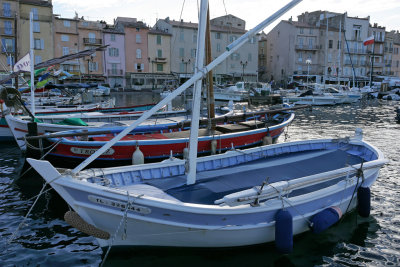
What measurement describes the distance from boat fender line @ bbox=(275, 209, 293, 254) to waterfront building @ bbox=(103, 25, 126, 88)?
59499 millimetres

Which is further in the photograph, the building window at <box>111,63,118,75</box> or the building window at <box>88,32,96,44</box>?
the building window at <box>111,63,118,75</box>

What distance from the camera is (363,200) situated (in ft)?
27.7

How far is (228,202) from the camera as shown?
20.7 ft

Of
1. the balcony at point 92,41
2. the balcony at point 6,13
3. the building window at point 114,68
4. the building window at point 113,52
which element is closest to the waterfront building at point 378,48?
the building window at point 113,52

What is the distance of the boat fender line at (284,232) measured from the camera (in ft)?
21.7

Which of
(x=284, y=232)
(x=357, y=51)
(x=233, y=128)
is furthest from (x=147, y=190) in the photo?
(x=357, y=51)

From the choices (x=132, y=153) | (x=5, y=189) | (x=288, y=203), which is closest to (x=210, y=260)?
(x=288, y=203)

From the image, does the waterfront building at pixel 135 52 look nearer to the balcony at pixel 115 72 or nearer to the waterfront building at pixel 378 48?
the balcony at pixel 115 72

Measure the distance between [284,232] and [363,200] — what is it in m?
3.17

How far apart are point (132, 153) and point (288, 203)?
734 centimetres

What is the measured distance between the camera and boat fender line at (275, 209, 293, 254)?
6609 millimetres

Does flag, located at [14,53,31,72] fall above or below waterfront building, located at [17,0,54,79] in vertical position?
below

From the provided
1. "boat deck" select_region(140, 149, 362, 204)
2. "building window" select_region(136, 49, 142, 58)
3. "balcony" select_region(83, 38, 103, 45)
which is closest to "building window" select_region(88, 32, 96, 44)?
"balcony" select_region(83, 38, 103, 45)

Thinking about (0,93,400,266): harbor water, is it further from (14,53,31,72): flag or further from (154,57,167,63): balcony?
(154,57,167,63): balcony
